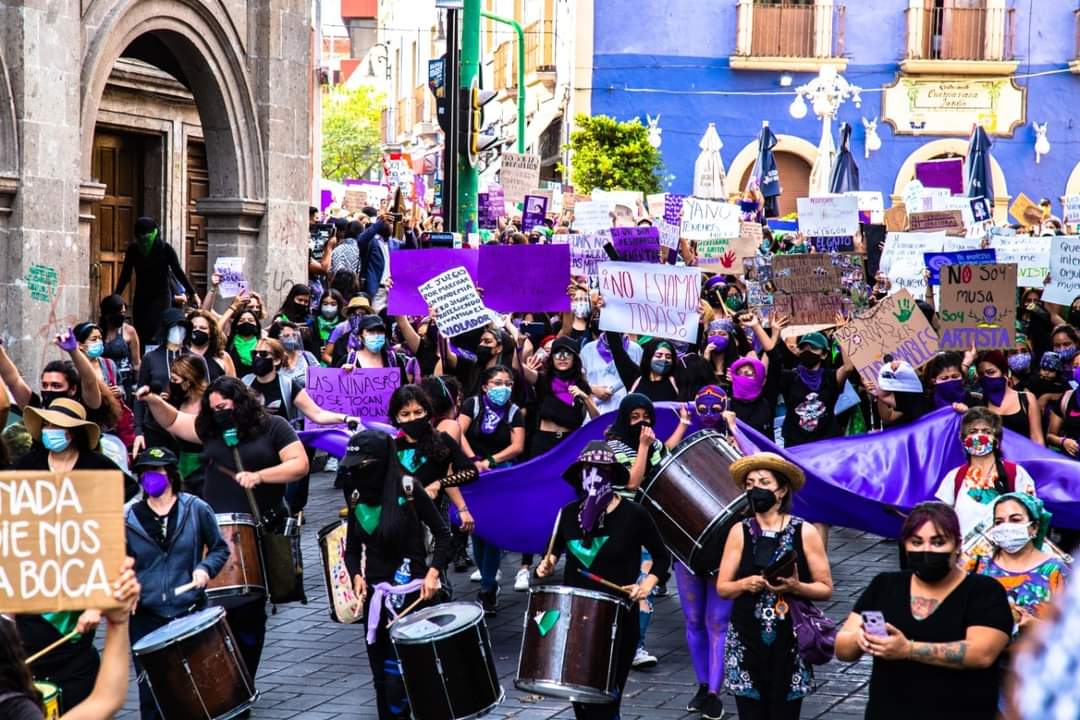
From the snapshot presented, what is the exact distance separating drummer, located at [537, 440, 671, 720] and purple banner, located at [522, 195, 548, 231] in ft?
45.5

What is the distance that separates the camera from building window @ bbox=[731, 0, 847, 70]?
38.5 meters

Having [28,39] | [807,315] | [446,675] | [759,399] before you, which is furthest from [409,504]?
[28,39]

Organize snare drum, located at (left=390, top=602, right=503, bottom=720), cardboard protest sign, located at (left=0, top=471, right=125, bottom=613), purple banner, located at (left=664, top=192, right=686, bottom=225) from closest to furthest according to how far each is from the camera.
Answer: cardboard protest sign, located at (left=0, top=471, right=125, bottom=613), snare drum, located at (left=390, top=602, right=503, bottom=720), purple banner, located at (left=664, top=192, right=686, bottom=225)

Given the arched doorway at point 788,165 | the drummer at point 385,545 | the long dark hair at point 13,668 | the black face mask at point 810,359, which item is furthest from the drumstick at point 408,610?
the arched doorway at point 788,165

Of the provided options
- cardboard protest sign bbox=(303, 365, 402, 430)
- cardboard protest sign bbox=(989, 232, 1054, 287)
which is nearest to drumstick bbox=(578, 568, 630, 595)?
cardboard protest sign bbox=(303, 365, 402, 430)

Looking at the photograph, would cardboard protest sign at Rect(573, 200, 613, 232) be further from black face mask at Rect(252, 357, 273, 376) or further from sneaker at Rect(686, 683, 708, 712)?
sneaker at Rect(686, 683, 708, 712)

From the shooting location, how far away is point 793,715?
6172mm

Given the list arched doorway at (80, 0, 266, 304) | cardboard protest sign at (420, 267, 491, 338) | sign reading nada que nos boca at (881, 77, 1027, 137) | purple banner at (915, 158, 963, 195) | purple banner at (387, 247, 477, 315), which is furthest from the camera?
sign reading nada que nos boca at (881, 77, 1027, 137)

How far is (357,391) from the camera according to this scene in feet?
35.1

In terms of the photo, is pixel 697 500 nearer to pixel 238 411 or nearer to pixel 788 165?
pixel 238 411

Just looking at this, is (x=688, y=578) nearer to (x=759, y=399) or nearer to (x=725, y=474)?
(x=725, y=474)

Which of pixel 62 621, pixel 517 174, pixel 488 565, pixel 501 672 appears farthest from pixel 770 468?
pixel 517 174

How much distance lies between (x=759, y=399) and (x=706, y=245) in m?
6.44

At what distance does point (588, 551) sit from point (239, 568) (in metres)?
1.67
